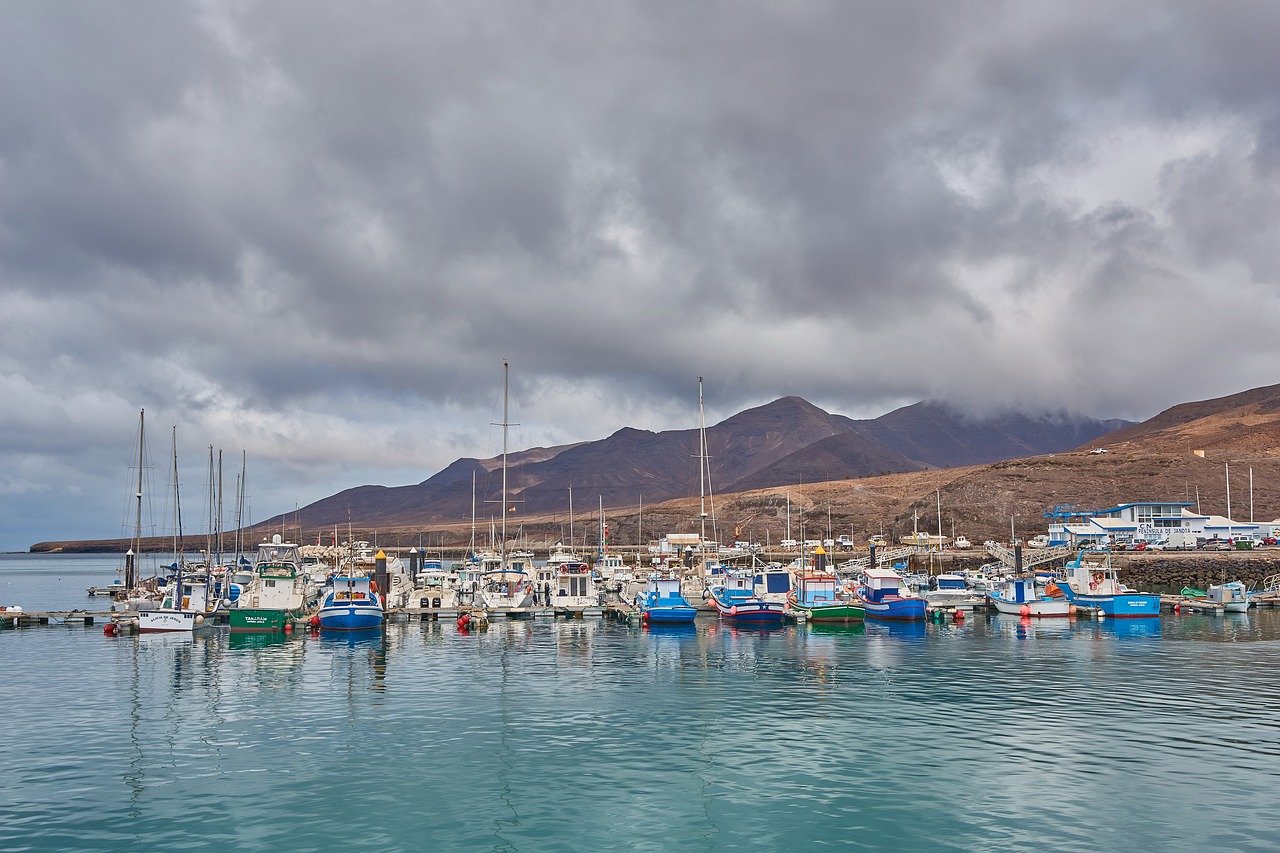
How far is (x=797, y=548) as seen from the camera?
178375 millimetres

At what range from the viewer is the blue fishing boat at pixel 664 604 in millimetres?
70250

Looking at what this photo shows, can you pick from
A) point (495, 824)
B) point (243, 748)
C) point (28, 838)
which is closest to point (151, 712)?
point (243, 748)

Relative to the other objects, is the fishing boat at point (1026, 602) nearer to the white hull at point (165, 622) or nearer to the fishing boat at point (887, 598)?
the fishing boat at point (887, 598)

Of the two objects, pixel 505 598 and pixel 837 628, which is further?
pixel 505 598

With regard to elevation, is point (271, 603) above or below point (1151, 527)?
below

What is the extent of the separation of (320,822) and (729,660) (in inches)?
1267

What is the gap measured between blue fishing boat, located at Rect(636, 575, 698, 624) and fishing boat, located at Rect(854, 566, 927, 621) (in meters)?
15.8

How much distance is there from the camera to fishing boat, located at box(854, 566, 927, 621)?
7356 centimetres

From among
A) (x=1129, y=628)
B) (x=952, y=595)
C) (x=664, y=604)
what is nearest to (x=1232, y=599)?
(x=1129, y=628)

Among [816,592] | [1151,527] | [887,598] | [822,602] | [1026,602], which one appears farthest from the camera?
[1151,527]

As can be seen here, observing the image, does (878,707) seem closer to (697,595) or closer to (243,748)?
(243,748)

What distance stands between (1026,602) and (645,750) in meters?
57.9

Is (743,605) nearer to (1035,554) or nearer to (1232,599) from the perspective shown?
(1232,599)

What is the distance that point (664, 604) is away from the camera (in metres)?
72.1
